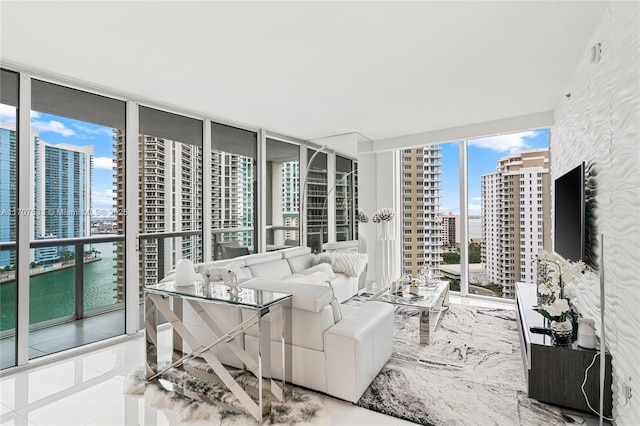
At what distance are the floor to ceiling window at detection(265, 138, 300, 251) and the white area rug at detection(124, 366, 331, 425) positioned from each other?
2889 mm

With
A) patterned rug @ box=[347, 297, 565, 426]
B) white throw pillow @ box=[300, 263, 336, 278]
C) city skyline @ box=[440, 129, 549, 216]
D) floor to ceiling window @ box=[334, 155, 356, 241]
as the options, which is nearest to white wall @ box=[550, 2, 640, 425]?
patterned rug @ box=[347, 297, 565, 426]

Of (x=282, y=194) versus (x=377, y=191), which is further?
(x=377, y=191)

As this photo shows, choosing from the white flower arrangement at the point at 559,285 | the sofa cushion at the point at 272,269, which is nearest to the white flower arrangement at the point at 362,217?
the sofa cushion at the point at 272,269

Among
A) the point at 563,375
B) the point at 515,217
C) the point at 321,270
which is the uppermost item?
the point at 515,217

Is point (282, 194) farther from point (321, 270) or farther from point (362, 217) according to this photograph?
point (321, 270)

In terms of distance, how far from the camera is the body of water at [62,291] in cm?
282

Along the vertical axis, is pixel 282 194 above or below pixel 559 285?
above

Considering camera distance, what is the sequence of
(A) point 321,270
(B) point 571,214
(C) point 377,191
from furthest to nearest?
(C) point 377,191, (A) point 321,270, (B) point 571,214

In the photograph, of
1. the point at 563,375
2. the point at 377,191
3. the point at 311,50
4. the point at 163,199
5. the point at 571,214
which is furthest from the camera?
the point at 377,191

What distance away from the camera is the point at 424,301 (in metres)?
3.38

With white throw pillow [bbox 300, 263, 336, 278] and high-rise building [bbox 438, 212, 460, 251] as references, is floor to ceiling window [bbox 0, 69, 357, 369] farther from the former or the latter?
high-rise building [bbox 438, 212, 460, 251]

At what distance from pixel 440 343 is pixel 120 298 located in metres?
3.29

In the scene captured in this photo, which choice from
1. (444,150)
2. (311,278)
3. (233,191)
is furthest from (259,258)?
(444,150)

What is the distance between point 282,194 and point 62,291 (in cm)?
307
